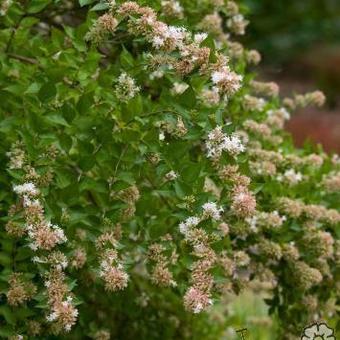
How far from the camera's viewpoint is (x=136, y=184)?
104 inches

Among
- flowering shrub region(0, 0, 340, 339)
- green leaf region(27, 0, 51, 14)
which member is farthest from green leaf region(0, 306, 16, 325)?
green leaf region(27, 0, 51, 14)

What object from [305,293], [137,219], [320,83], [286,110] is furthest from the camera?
[320,83]

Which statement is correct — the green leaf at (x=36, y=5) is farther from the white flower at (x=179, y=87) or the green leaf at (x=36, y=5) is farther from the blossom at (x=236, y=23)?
the blossom at (x=236, y=23)

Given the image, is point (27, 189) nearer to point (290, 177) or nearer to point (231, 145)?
point (231, 145)

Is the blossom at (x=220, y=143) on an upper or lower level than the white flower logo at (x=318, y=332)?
upper

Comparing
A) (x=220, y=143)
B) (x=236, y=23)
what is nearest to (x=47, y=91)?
(x=220, y=143)

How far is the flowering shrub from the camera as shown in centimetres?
222

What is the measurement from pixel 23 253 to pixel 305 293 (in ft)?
3.62

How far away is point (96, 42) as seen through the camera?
2.40 metres

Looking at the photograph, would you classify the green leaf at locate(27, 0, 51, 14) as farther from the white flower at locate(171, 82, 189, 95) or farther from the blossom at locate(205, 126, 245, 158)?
the blossom at locate(205, 126, 245, 158)

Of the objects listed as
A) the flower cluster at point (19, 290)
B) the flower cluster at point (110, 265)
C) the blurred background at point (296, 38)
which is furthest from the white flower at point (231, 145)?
the blurred background at point (296, 38)

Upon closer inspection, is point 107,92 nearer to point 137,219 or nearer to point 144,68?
point 144,68

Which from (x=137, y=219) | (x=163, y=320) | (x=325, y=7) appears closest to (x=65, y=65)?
(x=137, y=219)

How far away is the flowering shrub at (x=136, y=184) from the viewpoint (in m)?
2.22
